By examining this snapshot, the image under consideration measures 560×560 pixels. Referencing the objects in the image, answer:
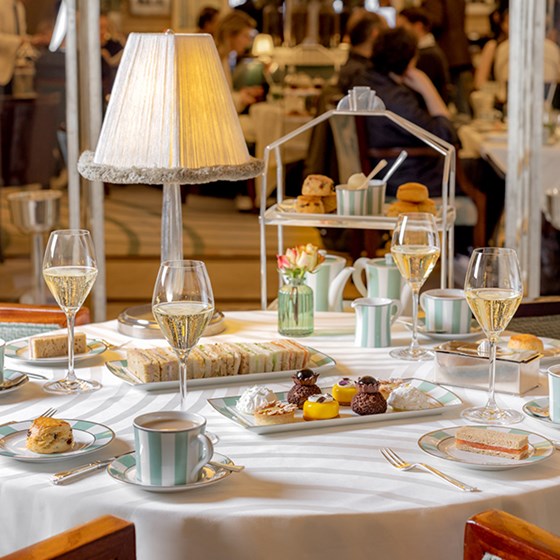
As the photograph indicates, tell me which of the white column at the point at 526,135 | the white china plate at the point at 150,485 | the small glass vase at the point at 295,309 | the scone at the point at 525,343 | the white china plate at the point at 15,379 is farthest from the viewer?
the white column at the point at 526,135

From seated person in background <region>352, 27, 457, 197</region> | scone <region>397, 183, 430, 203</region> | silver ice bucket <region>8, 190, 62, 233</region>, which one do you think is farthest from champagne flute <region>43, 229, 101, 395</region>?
seated person in background <region>352, 27, 457, 197</region>

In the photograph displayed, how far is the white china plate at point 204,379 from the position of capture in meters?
1.74

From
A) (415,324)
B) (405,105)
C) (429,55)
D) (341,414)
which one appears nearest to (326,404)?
(341,414)

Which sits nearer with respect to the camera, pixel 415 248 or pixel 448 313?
pixel 415 248

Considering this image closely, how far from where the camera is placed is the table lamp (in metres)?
2.06

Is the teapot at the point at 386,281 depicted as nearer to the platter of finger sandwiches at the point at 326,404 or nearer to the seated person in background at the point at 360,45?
the platter of finger sandwiches at the point at 326,404

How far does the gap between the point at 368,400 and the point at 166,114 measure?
2.56 feet

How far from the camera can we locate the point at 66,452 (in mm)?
1417

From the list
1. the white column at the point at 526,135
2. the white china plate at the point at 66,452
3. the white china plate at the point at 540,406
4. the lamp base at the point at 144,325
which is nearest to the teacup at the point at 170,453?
the white china plate at the point at 66,452

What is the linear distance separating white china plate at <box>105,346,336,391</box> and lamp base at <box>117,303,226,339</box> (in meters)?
0.23

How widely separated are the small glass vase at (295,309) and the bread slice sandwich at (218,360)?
0.78 feet

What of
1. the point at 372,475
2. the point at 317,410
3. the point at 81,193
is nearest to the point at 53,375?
the point at 317,410

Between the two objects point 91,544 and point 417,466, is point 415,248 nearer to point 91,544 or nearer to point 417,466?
point 417,466

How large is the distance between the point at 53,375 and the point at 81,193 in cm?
244
